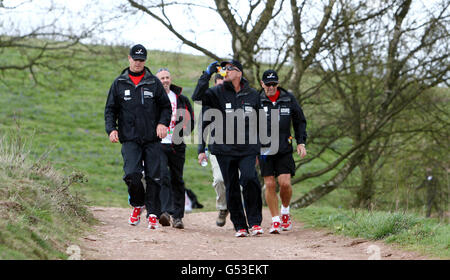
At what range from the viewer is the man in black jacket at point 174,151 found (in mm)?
8727

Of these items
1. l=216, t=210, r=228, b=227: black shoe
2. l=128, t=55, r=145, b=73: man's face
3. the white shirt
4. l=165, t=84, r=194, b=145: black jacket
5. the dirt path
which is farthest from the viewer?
l=216, t=210, r=228, b=227: black shoe

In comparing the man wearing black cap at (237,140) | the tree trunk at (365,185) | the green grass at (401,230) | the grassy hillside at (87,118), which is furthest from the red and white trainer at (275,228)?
the tree trunk at (365,185)

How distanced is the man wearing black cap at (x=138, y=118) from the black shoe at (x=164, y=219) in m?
0.44

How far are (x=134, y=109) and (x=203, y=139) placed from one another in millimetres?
1083

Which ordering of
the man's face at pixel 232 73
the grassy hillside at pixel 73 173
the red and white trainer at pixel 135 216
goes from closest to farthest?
the grassy hillside at pixel 73 173 < the man's face at pixel 232 73 < the red and white trainer at pixel 135 216

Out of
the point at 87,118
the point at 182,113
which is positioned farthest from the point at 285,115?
the point at 87,118

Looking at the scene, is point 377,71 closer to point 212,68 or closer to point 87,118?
point 212,68

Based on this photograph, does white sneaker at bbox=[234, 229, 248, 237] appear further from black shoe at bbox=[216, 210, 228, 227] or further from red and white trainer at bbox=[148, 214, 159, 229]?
black shoe at bbox=[216, 210, 228, 227]

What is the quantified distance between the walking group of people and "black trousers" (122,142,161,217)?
0.01 meters

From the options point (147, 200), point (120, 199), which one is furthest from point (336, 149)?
point (147, 200)

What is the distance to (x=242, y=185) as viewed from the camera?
26.8 ft

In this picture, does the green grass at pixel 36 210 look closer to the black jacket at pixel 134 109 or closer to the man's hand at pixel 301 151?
the black jacket at pixel 134 109


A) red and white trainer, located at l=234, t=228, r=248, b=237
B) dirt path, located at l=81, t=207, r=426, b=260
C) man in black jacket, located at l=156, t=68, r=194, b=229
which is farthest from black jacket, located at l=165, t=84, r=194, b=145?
red and white trainer, located at l=234, t=228, r=248, b=237

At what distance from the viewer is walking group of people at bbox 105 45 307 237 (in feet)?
25.5
